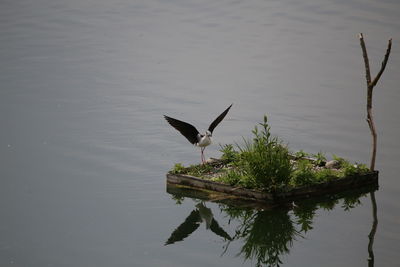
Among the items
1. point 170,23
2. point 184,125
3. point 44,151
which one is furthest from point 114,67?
point 184,125

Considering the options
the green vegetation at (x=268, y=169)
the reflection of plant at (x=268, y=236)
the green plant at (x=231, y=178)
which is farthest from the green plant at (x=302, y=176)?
the green plant at (x=231, y=178)

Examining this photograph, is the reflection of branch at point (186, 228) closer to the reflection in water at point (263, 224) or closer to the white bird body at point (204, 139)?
the reflection in water at point (263, 224)

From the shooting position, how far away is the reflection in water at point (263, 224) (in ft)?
28.6

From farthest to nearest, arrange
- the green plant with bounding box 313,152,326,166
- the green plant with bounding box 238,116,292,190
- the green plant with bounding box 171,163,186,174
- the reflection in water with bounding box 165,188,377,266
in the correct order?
the green plant with bounding box 313,152,326,166, the green plant with bounding box 171,163,186,174, the green plant with bounding box 238,116,292,190, the reflection in water with bounding box 165,188,377,266

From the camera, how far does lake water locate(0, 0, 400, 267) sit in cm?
884

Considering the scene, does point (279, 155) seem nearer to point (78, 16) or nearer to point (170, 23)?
→ point (170, 23)

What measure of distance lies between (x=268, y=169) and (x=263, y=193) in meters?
0.26

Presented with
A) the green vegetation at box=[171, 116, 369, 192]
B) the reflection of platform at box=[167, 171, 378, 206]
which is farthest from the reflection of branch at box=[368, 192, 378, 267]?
the green vegetation at box=[171, 116, 369, 192]

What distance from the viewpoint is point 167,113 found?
13.1 metres

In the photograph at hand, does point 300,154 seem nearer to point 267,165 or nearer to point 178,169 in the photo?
point 267,165

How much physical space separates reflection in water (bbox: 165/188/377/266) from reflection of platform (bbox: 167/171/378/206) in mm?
73

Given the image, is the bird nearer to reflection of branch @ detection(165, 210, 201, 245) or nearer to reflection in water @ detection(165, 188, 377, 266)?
reflection in water @ detection(165, 188, 377, 266)

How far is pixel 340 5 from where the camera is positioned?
19.5 metres

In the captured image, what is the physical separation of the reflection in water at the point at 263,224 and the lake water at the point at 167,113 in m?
0.02
